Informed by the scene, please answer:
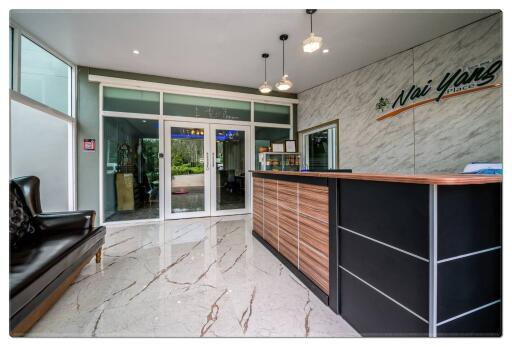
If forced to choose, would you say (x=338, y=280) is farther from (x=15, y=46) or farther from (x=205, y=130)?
(x=15, y=46)

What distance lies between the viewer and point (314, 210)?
72.6 inches

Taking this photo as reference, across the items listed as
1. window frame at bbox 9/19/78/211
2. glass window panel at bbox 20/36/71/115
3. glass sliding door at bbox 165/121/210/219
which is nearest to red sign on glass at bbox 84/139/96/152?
window frame at bbox 9/19/78/211

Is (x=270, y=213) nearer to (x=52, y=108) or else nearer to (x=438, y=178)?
(x=438, y=178)

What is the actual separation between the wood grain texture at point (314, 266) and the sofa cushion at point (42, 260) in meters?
2.04

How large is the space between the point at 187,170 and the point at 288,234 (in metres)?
3.32

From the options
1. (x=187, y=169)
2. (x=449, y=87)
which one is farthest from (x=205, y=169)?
(x=449, y=87)

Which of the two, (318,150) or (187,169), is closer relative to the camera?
(187,169)

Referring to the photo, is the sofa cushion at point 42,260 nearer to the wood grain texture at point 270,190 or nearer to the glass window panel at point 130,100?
the wood grain texture at point 270,190

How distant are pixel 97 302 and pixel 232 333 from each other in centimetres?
123

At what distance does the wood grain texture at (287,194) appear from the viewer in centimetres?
219

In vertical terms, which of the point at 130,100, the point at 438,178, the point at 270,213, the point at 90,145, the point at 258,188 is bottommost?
the point at 270,213

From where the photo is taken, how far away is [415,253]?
108cm

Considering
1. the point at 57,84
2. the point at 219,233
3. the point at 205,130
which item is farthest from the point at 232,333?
the point at 57,84

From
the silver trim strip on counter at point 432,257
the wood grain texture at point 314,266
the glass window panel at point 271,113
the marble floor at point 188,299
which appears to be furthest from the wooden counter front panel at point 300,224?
the glass window panel at point 271,113
